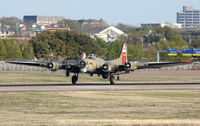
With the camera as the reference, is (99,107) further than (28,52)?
No

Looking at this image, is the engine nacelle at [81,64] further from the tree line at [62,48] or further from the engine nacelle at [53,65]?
the tree line at [62,48]

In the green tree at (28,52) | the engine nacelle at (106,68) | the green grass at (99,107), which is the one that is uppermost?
the green tree at (28,52)

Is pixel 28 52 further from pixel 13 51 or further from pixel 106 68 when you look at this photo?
pixel 106 68

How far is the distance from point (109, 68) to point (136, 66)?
3426 millimetres

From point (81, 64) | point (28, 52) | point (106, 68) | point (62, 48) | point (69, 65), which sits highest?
point (62, 48)

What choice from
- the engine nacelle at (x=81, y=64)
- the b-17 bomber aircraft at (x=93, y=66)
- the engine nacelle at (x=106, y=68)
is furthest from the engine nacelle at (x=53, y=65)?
the engine nacelle at (x=106, y=68)

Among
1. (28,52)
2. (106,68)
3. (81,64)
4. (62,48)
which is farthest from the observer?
(62,48)

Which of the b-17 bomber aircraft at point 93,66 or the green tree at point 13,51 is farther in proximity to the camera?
the green tree at point 13,51

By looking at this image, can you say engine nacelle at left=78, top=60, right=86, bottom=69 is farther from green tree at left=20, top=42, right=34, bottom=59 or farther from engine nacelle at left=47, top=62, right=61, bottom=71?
green tree at left=20, top=42, right=34, bottom=59

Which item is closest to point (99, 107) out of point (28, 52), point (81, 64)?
point (81, 64)

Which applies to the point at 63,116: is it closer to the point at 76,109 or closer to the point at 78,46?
the point at 76,109

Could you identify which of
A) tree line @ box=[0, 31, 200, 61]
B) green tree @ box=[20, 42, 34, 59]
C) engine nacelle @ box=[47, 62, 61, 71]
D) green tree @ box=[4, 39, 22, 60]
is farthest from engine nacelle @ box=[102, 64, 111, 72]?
green tree @ box=[4, 39, 22, 60]

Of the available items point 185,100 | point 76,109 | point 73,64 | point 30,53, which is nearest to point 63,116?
point 76,109

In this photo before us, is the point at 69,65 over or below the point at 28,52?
below
